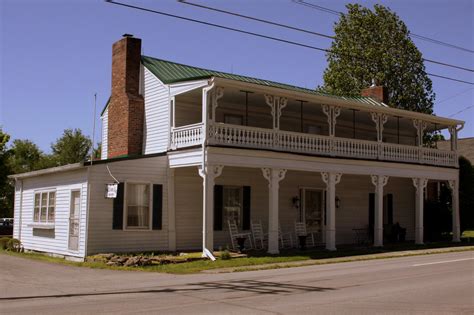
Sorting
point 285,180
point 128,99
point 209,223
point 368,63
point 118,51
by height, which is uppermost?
point 368,63

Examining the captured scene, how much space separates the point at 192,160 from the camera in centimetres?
2014

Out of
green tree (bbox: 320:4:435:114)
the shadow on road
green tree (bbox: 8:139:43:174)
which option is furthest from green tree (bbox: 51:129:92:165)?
the shadow on road

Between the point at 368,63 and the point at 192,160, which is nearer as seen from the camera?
the point at 192,160

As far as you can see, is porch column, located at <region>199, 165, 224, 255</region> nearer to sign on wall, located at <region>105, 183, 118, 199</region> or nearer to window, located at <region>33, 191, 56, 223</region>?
sign on wall, located at <region>105, 183, 118, 199</region>

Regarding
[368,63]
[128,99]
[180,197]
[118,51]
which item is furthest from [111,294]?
[368,63]

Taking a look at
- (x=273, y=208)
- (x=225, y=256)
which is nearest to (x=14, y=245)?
(x=225, y=256)

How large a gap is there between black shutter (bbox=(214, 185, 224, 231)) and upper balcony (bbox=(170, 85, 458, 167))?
235 centimetres

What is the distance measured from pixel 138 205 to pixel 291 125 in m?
8.68

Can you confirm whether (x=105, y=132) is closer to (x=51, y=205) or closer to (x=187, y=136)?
(x=51, y=205)

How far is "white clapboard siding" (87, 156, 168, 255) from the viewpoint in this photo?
19375 millimetres

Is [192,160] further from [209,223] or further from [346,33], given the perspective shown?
[346,33]

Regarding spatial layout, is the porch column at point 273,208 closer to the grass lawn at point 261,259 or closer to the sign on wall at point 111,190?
the grass lawn at point 261,259

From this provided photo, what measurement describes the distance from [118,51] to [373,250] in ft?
44.8

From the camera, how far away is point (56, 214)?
845 inches
